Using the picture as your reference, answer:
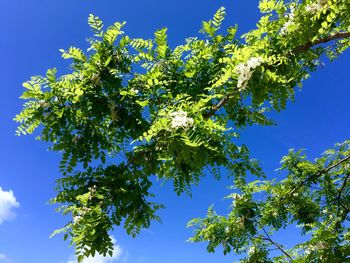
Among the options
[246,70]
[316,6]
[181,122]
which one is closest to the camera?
[181,122]

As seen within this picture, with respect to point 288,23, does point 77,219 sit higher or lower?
lower

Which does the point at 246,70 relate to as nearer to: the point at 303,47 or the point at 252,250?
the point at 303,47

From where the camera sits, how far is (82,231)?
485cm

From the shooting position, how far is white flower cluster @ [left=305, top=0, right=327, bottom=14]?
19.2 ft

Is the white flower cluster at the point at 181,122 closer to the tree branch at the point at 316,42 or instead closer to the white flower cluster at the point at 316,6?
the tree branch at the point at 316,42

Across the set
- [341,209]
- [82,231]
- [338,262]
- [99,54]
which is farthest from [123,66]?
[341,209]

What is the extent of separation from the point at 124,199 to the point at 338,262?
Answer: 15.9ft

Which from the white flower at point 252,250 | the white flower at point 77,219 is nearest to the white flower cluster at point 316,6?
the white flower at point 77,219

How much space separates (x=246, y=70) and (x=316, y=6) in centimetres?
175

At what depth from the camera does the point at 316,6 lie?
5.94m

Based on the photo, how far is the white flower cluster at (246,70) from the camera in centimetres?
521

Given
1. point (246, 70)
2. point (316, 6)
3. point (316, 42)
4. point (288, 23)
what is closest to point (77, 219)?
point (246, 70)

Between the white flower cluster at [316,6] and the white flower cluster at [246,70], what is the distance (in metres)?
1.41

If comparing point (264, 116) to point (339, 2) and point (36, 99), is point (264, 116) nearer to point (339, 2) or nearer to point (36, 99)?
point (339, 2)
